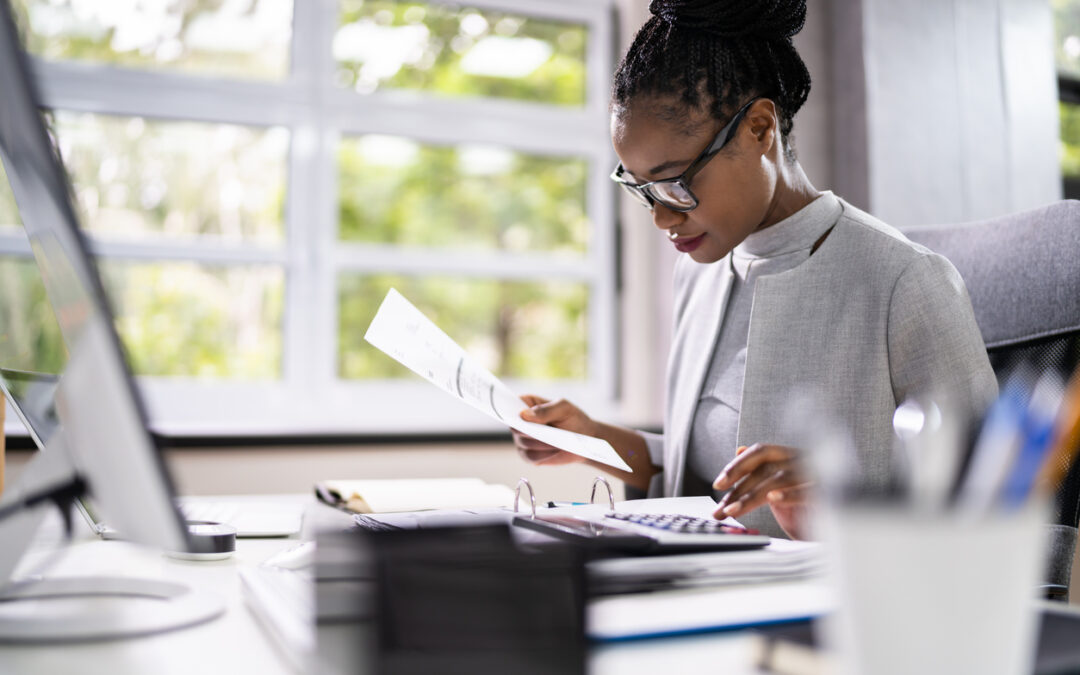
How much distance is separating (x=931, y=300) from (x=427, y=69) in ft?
6.89

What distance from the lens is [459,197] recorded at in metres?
2.87

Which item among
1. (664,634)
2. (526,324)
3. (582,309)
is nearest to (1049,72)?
(582,309)

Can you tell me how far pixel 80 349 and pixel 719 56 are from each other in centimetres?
101

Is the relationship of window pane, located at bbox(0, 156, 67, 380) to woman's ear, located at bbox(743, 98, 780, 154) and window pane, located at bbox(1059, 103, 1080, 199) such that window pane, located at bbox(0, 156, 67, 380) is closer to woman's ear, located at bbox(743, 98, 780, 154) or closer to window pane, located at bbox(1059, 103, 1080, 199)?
woman's ear, located at bbox(743, 98, 780, 154)

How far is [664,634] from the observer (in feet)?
1.60

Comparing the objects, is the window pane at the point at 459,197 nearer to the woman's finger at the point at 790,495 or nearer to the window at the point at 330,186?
the window at the point at 330,186

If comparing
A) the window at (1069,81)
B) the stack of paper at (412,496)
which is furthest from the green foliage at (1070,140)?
the stack of paper at (412,496)

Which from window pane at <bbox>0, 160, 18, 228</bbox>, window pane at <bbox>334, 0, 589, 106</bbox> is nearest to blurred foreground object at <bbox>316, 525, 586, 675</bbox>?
window pane at <bbox>0, 160, 18, 228</bbox>

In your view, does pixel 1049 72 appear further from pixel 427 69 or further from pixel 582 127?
pixel 427 69

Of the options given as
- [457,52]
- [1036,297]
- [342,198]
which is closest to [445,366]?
[1036,297]

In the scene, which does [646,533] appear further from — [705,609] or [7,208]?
[7,208]

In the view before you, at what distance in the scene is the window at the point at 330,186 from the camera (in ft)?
8.12

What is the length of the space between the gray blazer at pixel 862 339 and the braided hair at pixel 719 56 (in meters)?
0.22

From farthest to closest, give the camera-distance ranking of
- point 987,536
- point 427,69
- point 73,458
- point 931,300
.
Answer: point 427,69 < point 931,300 < point 73,458 < point 987,536
